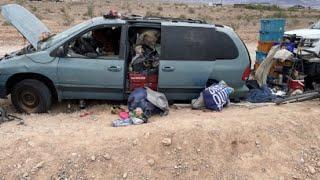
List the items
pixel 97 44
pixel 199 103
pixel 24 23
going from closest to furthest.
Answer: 1. pixel 199 103
2. pixel 97 44
3. pixel 24 23

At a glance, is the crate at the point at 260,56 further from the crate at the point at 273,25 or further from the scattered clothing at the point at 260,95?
the scattered clothing at the point at 260,95

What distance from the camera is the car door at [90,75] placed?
8633mm

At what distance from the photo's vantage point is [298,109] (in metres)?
8.99

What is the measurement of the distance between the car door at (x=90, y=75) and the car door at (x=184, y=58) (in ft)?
2.43

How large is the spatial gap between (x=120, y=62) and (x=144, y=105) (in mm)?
901

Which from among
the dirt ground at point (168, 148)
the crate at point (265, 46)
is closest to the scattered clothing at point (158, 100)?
the dirt ground at point (168, 148)

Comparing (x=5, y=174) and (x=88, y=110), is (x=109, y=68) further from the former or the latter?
(x=5, y=174)

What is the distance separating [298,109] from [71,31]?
422cm

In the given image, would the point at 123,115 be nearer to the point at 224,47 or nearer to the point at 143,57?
the point at 143,57

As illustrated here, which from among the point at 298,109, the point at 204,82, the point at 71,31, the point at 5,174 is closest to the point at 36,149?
the point at 5,174

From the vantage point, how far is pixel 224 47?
9.01m

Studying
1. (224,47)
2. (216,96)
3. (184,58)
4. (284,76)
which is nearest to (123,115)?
(184,58)

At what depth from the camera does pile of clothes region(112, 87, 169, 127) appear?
8.16 meters

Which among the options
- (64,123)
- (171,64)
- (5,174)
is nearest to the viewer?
(5,174)
